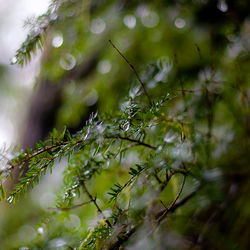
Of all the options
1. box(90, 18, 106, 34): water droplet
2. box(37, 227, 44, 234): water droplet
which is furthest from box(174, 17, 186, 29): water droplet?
box(37, 227, 44, 234): water droplet

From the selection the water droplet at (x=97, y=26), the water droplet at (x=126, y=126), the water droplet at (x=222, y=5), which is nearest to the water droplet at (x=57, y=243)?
the water droplet at (x=126, y=126)

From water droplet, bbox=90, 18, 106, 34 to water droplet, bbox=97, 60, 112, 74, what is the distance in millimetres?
135

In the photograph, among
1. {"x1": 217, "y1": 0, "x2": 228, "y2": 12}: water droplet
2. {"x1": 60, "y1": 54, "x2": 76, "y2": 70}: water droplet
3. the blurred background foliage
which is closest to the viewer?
the blurred background foliage

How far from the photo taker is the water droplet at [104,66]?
3.61 ft

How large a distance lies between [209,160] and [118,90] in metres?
0.58

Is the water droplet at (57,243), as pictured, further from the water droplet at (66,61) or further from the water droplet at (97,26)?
the water droplet at (97,26)

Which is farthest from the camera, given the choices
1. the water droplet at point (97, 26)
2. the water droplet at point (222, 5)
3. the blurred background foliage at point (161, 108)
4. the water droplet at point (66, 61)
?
the water droplet at point (97, 26)

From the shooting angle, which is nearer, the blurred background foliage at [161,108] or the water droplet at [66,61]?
the blurred background foliage at [161,108]

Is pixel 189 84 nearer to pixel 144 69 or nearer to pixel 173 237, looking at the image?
pixel 144 69

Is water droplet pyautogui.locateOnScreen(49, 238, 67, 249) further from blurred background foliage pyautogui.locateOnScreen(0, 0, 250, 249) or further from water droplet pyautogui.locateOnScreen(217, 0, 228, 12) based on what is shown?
water droplet pyautogui.locateOnScreen(217, 0, 228, 12)

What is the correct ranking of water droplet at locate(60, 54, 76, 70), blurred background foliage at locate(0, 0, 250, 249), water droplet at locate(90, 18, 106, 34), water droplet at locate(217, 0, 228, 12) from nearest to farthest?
blurred background foliage at locate(0, 0, 250, 249) → water droplet at locate(217, 0, 228, 12) → water droplet at locate(60, 54, 76, 70) → water droplet at locate(90, 18, 106, 34)

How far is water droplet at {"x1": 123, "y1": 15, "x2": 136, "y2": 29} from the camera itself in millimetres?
969

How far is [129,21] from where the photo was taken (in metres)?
1.00

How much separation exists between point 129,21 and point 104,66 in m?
0.24
